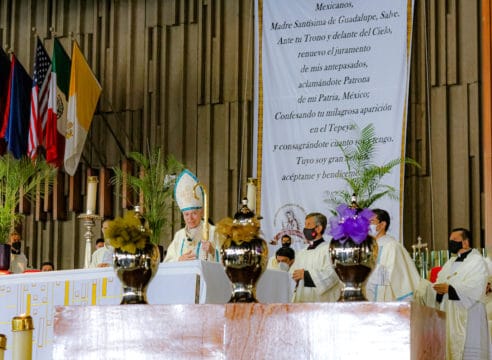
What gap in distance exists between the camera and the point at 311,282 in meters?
7.31

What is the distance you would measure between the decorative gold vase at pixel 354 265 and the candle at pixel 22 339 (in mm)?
1206

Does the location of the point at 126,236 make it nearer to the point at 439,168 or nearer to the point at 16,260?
the point at 16,260

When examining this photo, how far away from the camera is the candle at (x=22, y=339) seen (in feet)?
9.57

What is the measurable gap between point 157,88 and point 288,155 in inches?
90.8

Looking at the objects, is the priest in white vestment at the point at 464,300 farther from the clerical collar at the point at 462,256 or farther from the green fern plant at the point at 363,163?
the green fern plant at the point at 363,163

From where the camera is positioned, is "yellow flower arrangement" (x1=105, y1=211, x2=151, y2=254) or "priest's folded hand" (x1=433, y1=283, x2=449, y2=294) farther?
"priest's folded hand" (x1=433, y1=283, x2=449, y2=294)

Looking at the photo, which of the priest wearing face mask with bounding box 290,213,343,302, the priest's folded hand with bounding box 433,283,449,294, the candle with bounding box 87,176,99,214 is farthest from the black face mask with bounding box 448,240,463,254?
the candle with bounding box 87,176,99,214

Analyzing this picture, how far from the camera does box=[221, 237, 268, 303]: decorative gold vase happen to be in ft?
12.8

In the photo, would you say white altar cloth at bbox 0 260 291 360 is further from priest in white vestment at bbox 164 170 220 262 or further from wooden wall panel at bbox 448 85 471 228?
wooden wall panel at bbox 448 85 471 228

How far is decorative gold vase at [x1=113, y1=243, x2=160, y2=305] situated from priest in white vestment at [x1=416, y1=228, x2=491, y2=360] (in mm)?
4370

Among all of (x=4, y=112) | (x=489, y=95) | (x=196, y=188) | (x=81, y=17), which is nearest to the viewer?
(x=196, y=188)

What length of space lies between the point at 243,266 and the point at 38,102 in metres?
8.42

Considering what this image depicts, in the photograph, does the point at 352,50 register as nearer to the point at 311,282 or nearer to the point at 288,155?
the point at 288,155

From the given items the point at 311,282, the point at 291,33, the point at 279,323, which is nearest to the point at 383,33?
the point at 291,33
